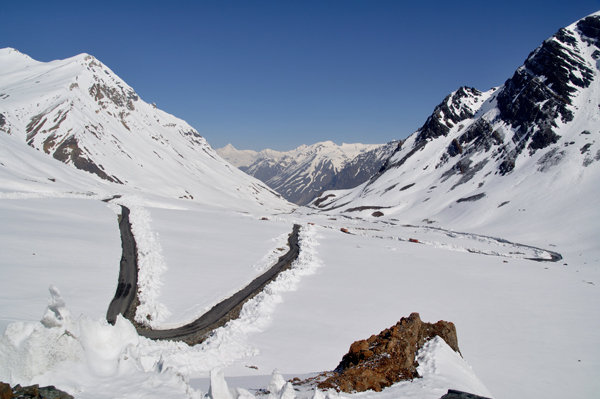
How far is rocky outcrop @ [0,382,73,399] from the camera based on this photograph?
6043 millimetres

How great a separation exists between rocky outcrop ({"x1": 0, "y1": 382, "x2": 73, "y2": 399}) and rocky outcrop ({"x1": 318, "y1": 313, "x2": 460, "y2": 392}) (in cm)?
705

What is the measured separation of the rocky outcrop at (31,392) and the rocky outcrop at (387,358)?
7.05m

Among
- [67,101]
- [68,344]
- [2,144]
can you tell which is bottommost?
[68,344]

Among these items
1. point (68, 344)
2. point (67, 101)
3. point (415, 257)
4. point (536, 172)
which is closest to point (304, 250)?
point (415, 257)

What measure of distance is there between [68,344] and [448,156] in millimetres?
134391

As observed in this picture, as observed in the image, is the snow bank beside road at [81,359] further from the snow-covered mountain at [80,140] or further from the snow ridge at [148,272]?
the snow-covered mountain at [80,140]

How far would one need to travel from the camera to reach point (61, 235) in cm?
2761

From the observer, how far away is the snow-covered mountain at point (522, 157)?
219ft

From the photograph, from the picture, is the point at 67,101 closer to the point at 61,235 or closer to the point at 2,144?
the point at 2,144

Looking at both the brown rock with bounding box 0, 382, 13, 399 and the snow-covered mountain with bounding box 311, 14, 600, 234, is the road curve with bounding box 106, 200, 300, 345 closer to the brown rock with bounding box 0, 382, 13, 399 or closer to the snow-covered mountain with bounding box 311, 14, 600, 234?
the brown rock with bounding box 0, 382, 13, 399

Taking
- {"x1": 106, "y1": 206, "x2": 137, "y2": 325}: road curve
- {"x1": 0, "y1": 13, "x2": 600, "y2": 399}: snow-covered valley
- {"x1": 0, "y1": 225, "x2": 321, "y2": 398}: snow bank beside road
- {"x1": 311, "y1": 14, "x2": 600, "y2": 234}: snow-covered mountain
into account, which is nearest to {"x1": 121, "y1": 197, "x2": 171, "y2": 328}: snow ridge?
{"x1": 0, "y1": 13, "x2": 600, "y2": 399}: snow-covered valley

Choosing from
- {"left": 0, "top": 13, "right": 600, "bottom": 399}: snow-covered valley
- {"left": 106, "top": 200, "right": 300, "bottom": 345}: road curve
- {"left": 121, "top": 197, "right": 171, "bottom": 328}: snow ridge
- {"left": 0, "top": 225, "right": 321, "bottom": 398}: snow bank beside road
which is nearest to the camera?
{"left": 0, "top": 225, "right": 321, "bottom": 398}: snow bank beside road

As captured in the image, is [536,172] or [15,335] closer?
[15,335]

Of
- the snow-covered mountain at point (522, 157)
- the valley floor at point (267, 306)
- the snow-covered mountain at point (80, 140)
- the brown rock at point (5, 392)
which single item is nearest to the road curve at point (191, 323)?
the valley floor at point (267, 306)
